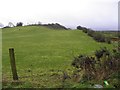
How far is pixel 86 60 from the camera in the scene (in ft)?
43.7

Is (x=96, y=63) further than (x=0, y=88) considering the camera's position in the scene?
Yes

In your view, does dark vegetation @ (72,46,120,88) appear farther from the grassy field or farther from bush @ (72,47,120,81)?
the grassy field

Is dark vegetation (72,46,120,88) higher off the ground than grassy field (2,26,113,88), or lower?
higher

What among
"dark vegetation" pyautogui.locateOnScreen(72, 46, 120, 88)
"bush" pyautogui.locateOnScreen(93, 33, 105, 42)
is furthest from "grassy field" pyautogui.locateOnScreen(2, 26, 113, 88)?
"bush" pyautogui.locateOnScreen(93, 33, 105, 42)

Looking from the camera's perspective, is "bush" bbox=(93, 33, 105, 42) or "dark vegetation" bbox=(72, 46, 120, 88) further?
"bush" bbox=(93, 33, 105, 42)

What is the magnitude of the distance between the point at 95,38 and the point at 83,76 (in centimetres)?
4328

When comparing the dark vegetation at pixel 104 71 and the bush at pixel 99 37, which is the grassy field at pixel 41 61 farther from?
the bush at pixel 99 37

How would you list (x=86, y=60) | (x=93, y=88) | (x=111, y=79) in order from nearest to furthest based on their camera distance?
1. (x=93, y=88)
2. (x=111, y=79)
3. (x=86, y=60)

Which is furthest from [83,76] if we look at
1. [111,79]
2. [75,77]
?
[111,79]

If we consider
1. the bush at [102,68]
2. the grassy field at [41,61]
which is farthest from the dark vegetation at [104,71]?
the grassy field at [41,61]

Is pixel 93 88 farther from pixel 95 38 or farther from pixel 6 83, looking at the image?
pixel 95 38

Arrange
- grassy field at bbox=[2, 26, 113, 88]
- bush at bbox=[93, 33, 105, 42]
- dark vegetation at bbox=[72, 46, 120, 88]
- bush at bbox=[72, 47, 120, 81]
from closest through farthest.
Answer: dark vegetation at bbox=[72, 46, 120, 88], bush at bbox=[72, 47, 120, 81], grassy field at bbox=[2, 26, 113, 88], bush at bbox=[93, 33, 105, 42]

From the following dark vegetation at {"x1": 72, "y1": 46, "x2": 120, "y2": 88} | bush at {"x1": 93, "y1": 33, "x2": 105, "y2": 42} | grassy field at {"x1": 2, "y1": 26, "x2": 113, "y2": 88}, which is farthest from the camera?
bush at {"x1": 93, "y1": 33, "x2": 105, "y2": 42}

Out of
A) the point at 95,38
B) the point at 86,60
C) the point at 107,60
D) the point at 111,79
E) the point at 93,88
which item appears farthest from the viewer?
the point at 95,38
